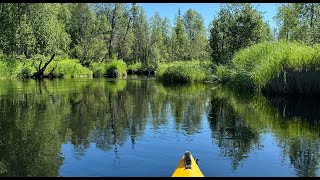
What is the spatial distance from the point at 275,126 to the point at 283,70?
8.44m

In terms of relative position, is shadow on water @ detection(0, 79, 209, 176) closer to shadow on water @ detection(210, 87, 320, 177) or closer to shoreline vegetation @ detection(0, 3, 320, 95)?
shadow on water @ detection(210, 87, 320, 177)

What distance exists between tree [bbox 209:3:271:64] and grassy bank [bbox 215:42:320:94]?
10668mm

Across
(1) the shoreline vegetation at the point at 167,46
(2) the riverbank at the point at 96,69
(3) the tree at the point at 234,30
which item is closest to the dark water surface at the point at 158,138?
(1) the shoreline vegetation at the point at 167,46

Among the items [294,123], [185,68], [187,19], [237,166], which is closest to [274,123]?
[294,123]

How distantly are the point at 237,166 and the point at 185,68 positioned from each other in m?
29.3

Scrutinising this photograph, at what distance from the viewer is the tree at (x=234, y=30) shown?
1447 inches

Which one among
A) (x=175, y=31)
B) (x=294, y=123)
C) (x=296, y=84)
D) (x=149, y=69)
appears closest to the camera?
(x=294, y=123)

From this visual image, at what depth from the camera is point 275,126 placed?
13758 millimetres

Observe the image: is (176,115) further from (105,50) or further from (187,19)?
(187,19)

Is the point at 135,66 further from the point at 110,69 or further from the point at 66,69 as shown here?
the point at 66,69

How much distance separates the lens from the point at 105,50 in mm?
58875

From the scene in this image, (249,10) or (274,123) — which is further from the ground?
(249,10)

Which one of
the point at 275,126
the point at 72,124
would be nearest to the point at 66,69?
the point at 72,124

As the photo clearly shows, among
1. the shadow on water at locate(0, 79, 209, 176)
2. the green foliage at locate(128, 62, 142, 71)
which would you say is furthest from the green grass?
the shadow on water at locate(0, 79, 209, 176)
